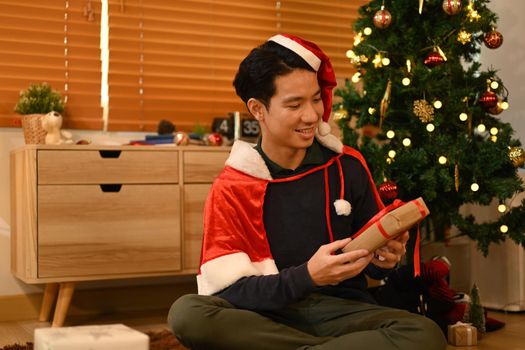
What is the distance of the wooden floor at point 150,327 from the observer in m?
2.72

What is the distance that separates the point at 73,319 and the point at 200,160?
937mm

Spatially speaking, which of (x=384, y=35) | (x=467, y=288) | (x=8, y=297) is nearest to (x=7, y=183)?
(x=8, y=297)

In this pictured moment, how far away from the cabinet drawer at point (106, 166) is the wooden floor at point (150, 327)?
63cm

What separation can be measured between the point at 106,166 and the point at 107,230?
272 millimetres

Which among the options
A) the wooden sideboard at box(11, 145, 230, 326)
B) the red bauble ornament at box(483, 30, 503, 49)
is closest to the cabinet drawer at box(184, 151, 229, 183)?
the wooden sideboard at box(11, 145, 230, 326)

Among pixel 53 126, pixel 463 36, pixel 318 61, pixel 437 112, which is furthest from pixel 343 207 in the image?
pixel 53 126

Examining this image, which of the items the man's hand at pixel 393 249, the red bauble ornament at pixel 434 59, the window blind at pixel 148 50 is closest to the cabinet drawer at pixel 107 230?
the window blind at pixel 148 50

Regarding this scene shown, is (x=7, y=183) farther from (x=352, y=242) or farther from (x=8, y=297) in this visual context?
(x=352, y=242)

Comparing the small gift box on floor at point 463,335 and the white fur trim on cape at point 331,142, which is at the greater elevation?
the white fur trim on cape at point 331,142

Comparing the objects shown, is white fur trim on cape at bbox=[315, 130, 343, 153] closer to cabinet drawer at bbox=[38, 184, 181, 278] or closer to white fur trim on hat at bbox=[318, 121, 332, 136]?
white fur trim on hat at bbox=[318, 121, 332, 136]

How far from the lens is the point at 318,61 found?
1930 mm

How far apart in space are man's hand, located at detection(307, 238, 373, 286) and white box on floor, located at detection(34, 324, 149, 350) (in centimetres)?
52

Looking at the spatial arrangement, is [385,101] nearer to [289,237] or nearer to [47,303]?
[289,237]

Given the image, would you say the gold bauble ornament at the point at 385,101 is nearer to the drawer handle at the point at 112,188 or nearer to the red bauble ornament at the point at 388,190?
the red bauble ornament at the point at 388,190
